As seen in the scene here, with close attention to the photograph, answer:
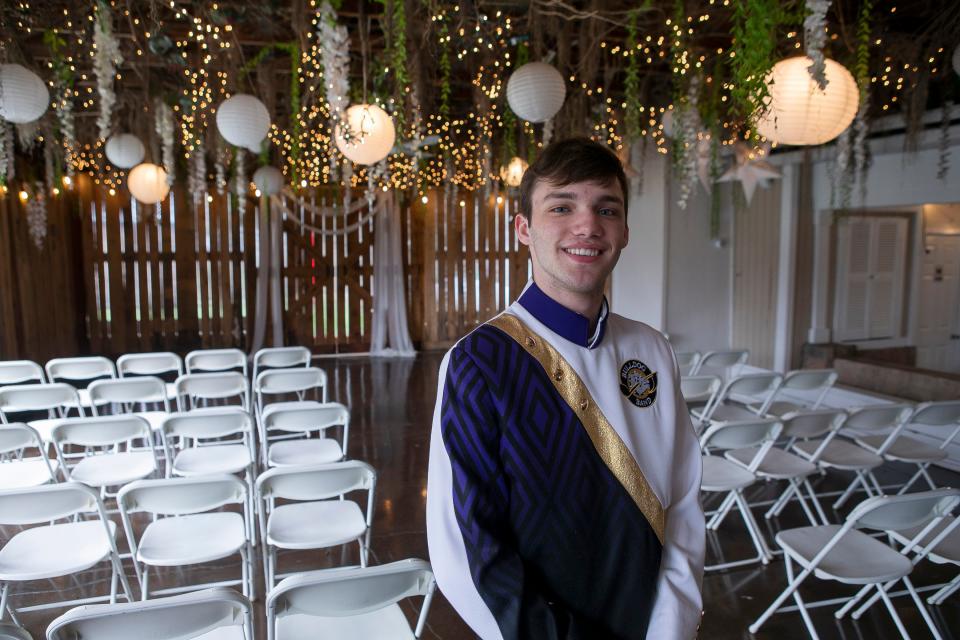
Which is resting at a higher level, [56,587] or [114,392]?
[114,392]

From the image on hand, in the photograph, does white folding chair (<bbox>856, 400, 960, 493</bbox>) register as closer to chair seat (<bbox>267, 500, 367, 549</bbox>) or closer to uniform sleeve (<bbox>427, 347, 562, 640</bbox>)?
chair seat (<bbox>267, 500, 367, 549</bbox>)

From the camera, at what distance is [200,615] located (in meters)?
1.73

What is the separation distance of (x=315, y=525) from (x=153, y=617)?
128cm

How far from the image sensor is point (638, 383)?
4.64 ft

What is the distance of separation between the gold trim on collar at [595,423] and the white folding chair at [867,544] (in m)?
1.44

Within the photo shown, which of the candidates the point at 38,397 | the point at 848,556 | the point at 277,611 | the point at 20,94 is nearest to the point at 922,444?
the point at 848,556

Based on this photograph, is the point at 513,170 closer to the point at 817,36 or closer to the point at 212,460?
the point at 212,460

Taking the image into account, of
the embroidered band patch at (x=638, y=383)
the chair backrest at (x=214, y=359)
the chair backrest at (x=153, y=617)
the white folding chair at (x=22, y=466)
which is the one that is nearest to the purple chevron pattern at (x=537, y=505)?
the embroidered band patch at (x=638, y=383)

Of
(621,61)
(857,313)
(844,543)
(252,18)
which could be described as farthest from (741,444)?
(857,313)

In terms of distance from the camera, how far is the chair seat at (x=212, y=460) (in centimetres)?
370

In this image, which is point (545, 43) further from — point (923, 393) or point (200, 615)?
point (200, 615)

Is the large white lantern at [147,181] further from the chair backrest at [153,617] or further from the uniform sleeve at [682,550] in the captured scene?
the uniform sleeve at [682,550]

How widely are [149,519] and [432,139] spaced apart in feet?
12.4

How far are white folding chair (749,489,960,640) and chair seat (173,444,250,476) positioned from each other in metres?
2.81
